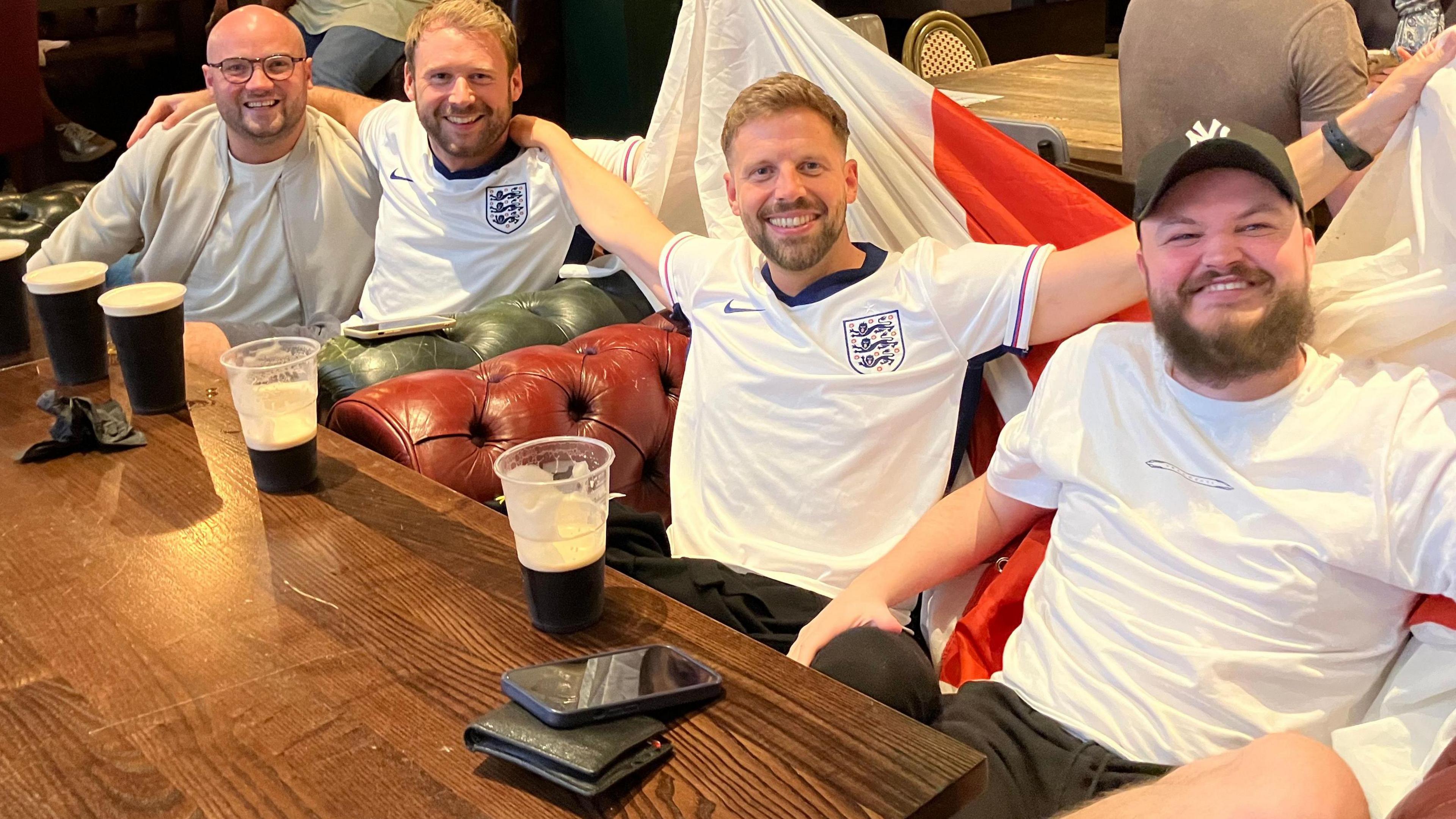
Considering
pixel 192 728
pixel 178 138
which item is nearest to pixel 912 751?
pixel 192 728

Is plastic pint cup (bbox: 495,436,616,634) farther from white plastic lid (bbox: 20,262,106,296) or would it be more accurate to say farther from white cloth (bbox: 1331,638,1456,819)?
white plastic lid (bbox: 20,262,106,296)

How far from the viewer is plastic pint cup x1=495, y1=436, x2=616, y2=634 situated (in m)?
1.16

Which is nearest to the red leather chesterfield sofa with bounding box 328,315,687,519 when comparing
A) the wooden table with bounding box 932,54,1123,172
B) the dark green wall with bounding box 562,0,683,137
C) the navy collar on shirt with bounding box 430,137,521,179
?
the navy collar on shirt with bounding box 430,137,521,179

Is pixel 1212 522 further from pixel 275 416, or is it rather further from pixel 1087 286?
pixel 275 416

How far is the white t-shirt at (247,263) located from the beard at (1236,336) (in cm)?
206

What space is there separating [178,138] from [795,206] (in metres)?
1.62

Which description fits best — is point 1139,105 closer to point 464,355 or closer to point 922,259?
point 922,259

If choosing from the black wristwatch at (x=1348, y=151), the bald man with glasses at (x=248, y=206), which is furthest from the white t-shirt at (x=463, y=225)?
the black wristwatch at (x=1348, y=151)

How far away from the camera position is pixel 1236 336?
1350 mm

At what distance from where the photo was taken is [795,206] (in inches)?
74.7

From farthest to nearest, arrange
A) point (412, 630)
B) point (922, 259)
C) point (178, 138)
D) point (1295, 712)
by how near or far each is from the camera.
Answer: point (178, 138) → point (922, 259) → point (1295, 712) → point (412, 630)

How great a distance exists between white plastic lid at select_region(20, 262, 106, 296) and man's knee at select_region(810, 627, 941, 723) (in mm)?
1233

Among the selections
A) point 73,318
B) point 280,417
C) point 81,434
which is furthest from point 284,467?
point 73,318

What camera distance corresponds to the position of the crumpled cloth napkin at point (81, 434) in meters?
1.62
